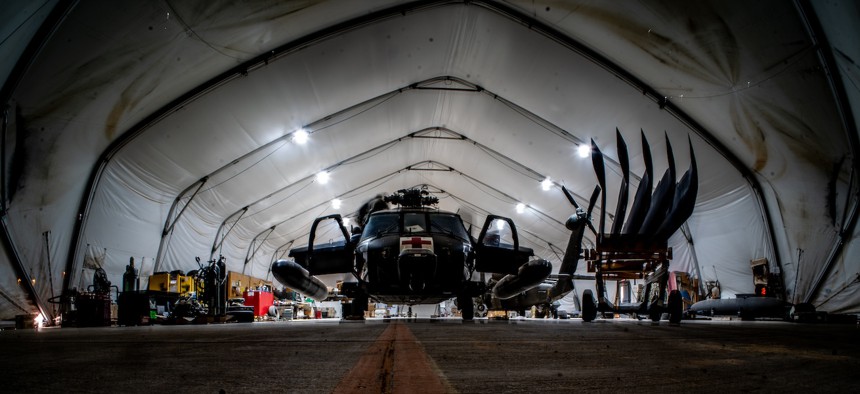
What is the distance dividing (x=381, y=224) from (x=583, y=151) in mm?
7593

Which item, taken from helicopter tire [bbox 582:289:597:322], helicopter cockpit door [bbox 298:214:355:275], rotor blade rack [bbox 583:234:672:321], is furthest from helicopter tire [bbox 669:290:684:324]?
helicopter cockpit door [bbox 298:214:355:275]

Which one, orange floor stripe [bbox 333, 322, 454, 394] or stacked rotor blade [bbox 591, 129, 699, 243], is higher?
stacked rotor blade [bbox 591, 129, 699, 243]

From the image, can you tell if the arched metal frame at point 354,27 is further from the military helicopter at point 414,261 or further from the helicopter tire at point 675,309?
the helicopter tire at point 675,309

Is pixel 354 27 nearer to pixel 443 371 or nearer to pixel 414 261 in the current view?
pixel 414 261

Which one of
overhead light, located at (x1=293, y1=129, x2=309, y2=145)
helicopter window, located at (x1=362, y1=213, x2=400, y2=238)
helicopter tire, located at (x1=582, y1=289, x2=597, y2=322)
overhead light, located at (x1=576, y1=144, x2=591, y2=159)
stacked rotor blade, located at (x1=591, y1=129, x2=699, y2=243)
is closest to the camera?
stacked rotor blade, located at (x1=591, y1=129, x2=699, y2=243)

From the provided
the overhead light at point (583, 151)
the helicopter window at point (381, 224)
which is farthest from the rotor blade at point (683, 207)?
the overhead light at point (583, 151)

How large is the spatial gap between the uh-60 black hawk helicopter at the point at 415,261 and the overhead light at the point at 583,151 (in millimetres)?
5479

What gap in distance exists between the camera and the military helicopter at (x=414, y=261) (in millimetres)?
6984

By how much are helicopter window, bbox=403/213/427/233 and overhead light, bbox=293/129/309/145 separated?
6.43m

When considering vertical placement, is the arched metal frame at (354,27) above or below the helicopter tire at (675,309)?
above

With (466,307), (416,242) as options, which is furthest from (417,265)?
(466,307)

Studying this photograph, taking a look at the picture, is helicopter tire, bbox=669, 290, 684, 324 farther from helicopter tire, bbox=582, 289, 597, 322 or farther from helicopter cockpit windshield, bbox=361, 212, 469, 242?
helicopter cockpit windshield, bbox=361, 212, 469, 242

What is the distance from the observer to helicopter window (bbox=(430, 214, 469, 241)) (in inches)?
324

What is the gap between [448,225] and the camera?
27.8 ft
